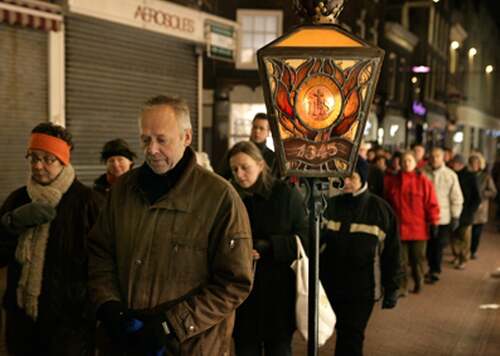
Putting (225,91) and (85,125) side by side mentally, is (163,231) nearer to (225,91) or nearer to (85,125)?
(85,125)

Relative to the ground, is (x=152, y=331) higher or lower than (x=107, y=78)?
lower

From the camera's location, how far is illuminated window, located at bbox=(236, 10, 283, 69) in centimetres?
1682

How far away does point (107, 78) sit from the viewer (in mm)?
10320

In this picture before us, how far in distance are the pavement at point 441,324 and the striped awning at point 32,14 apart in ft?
18.8

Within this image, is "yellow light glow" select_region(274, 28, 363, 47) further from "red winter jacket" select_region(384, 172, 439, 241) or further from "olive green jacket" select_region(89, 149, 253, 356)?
"red winter jacket" select_region(384, 172, 439, 241)

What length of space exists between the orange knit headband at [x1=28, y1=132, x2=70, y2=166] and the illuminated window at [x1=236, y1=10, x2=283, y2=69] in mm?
13627

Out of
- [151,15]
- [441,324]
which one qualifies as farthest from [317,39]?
[151,15]

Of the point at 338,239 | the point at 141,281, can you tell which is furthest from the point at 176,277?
the point at 338,239

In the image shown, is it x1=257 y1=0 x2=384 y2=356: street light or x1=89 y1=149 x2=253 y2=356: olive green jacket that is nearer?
x1=89 y1=149 x2=253 y2=356: olive green jacket

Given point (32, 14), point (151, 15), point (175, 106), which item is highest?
point (151, 15)

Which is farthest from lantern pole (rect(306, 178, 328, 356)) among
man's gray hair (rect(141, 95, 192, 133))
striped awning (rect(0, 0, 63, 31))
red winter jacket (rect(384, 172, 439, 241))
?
striped awning (rect(0, 0, 63, 31))

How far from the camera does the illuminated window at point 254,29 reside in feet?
55.2

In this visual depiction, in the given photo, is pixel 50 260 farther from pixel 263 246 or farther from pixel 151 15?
pixel 151 15

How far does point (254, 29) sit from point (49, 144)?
14016 millimetres
